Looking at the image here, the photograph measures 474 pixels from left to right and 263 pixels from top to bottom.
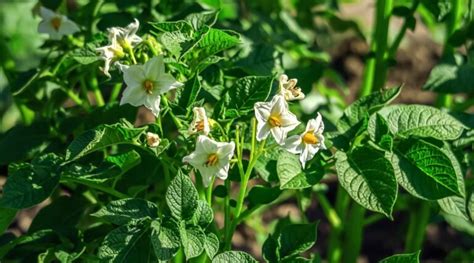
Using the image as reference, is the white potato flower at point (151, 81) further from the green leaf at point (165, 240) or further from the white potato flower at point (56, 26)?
the white potato flower at point (56, 26)

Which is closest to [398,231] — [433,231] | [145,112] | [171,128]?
[433,231]

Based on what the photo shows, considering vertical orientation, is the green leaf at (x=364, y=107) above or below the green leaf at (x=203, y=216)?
above

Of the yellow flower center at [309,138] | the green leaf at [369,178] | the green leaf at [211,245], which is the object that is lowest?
the green leaf at [211,245]

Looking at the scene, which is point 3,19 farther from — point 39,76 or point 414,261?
point 414,261

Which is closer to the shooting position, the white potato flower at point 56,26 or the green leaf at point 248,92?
the green leaf at point 248,92

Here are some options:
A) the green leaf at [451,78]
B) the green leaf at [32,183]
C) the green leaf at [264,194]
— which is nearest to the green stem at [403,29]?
the green leaf at [451,78]

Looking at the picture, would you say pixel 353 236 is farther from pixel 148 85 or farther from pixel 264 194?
pixel 148 85

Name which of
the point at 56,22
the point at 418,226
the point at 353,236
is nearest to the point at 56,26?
the point at 56,22

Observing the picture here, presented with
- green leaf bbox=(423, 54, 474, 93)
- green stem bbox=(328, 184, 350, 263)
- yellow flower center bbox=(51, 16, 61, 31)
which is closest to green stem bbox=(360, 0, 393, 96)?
green leaf bbox=(423, 54, 474, 93)
